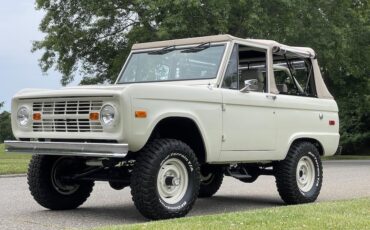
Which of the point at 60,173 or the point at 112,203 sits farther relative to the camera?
the point at 112,203

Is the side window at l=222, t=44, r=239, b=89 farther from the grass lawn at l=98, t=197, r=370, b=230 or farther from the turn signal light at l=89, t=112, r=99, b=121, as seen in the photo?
the turn signal light at l=89, t=112, r=99, b=121

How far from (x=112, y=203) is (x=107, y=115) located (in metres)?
3.01

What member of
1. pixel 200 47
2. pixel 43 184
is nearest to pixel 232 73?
pixel 200 47

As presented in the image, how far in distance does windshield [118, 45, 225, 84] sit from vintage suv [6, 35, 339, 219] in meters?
0.02

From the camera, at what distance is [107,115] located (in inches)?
282

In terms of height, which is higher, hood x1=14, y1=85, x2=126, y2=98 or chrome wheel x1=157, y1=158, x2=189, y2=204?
hood x1=14, y1=85, x2=126, y2=98

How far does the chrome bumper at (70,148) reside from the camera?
6895 millimetres

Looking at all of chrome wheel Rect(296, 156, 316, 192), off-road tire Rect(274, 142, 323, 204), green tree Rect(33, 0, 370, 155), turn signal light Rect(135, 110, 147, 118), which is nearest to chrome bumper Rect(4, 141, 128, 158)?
turn signal light Rect(135, 110, 147, 118)

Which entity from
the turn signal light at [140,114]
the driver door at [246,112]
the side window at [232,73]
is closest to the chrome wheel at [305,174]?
the driver door at [246,112]

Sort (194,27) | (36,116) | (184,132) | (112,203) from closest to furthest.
Result: (36,116)
(184,132)
(112,203)
(194,27)

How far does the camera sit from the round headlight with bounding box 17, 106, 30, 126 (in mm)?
7984

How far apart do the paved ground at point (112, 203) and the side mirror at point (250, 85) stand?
176cm

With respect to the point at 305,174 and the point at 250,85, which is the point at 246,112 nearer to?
the point at 250,85

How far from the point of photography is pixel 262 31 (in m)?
24.5
